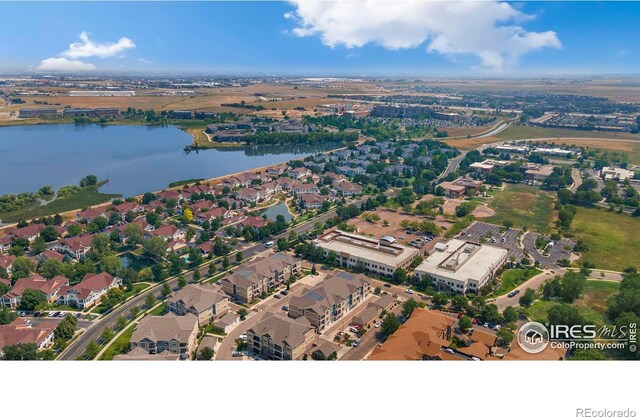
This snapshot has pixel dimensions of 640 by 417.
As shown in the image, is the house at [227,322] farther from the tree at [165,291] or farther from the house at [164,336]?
the tree at [165,291]

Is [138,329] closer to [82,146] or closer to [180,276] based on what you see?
[180,276]

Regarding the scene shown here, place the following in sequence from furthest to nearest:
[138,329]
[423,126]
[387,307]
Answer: [423,126]
[387,307]
[138,329]

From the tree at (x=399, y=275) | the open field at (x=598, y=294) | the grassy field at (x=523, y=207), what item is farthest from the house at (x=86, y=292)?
the grassy field at (x=523, y=207)

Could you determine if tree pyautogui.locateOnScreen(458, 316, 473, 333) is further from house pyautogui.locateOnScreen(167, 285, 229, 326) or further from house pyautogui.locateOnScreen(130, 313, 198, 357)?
house pyautogui.locateOnScreen(130, 313, 198, 357)

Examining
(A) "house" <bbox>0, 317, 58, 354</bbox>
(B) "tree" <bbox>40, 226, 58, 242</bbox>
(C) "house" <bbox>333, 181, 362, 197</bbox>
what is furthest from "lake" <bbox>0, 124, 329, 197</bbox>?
(A) "house" <bbox>0, 317, 58, 354</bbox>

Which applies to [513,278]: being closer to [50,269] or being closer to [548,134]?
[50,269]

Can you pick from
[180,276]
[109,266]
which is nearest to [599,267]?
[180,276]
